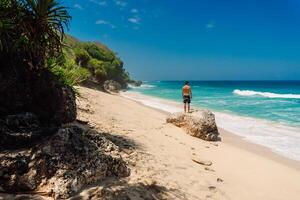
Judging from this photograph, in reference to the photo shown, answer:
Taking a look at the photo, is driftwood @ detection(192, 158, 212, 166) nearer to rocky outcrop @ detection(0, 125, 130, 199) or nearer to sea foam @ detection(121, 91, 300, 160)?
rocky outcrop @ detection(0, 125, 130, 199)

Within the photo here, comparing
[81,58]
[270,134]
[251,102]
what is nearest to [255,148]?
[270,134]

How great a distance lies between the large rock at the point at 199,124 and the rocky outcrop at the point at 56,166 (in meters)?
6.83

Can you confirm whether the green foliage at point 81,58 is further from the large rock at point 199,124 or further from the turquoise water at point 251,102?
the large rock at point 199,124

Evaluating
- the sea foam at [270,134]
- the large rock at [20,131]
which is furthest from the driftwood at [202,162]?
the sea foam at [270,134]

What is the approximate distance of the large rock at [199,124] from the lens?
11.3 meters

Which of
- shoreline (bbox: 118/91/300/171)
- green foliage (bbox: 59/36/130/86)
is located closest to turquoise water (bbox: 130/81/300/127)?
shoreline (bbox: 118/91/300/171)

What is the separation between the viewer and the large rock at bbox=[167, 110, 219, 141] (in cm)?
1134

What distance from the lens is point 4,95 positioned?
5.03 metres

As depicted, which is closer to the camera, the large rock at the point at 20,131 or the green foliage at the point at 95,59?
the large rock at the point at 20,131

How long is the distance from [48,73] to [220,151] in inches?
224

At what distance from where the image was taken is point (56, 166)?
14.2ft

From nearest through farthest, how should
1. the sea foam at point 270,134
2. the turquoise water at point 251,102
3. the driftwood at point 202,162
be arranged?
the driftwood at point 202,162, the sea foam at point 270,134, the turquoise water at point 251,102

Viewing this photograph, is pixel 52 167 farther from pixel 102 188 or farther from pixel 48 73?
pixel 48 73

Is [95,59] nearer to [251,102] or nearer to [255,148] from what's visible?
[251,102]
